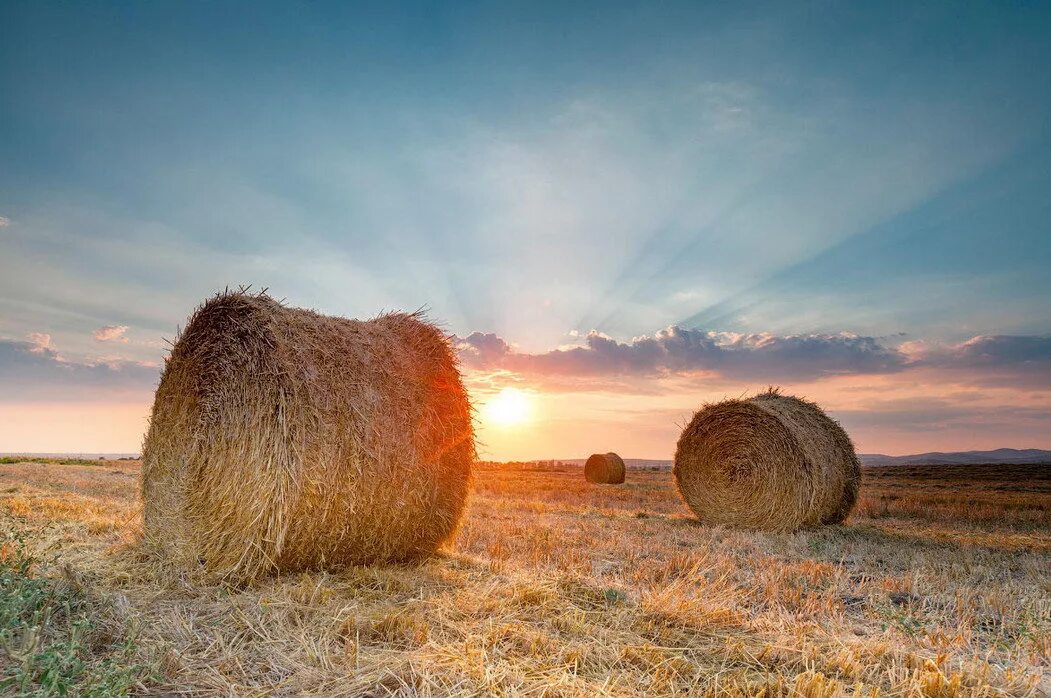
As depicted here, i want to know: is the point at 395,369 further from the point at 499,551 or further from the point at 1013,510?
the point at 1013,510

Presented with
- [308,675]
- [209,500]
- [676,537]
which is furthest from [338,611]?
[676,537]

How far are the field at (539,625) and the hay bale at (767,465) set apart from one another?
3.34 meters

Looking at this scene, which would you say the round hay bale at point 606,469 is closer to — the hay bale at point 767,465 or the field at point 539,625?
the hay bale at point 767,465

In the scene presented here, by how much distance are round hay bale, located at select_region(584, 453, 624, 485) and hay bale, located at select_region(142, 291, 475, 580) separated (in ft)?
63.9

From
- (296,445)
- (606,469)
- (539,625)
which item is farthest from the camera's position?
(606,469)

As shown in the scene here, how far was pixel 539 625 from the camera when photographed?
4.63 metres

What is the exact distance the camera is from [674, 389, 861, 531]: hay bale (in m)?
11.6

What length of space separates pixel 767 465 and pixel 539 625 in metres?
8.51

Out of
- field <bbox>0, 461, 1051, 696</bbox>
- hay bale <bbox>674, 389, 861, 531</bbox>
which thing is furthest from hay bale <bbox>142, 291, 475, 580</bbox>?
hay bale <bbox>674, 389, 861, 531</bbox>

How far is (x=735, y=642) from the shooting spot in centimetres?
427

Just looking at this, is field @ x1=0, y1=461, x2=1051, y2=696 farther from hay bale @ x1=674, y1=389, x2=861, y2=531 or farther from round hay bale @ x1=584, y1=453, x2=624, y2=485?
round hay bale @ x1=584, y1=453, x2=624, y2=485

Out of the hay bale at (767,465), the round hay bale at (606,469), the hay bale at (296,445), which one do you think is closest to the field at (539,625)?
the hay bale at (296,445)

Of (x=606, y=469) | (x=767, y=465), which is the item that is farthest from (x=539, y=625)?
(x=606, y=469)

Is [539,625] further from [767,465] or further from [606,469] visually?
[606,469]
